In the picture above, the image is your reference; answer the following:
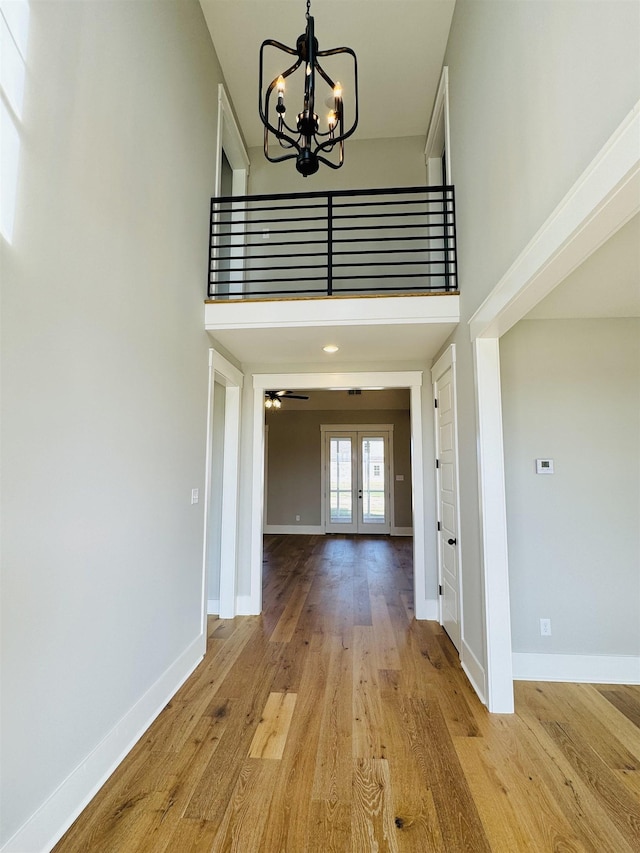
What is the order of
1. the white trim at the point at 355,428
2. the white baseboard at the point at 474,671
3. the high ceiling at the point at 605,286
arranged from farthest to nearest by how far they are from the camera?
the white trim at the point at 355,428 < the white baseboard at the point at 474,671 < the high ceiling at the point at 605,286

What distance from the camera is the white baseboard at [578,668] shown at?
2.77 metres

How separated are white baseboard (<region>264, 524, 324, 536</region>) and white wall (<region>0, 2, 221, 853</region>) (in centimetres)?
653

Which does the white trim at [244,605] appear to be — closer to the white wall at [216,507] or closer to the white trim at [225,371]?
the white wall at [216,507]

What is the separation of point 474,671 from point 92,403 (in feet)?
9.22

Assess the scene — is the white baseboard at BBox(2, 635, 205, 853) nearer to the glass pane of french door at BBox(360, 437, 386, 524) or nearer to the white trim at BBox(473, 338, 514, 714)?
the white trim at BBox(473, 338, 514, 714)

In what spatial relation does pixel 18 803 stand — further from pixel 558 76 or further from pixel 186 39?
pixel 186 39

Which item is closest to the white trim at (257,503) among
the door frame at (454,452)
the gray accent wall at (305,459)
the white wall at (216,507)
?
the white wall at (216,507)

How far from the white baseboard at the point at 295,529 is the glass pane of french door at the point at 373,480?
109 cm

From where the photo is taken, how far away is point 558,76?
1.60 m

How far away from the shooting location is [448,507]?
11.4ft

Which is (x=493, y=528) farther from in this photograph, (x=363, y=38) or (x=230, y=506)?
(x=363, y=38)

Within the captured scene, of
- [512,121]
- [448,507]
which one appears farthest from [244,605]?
[512,121]

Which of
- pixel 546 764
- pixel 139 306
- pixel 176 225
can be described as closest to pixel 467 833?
pixel 546 764

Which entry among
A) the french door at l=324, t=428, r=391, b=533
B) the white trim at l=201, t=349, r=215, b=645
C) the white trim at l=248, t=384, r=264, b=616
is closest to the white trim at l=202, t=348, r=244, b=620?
the white trim at l=248, t=384, r=264, b=616
